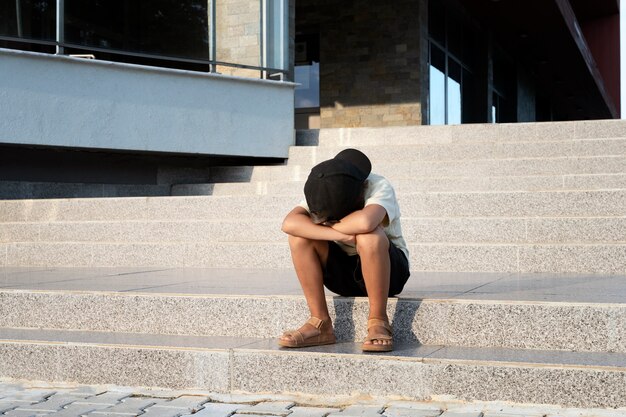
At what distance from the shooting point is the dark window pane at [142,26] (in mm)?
10391

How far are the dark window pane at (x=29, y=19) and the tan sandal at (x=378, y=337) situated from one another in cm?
741

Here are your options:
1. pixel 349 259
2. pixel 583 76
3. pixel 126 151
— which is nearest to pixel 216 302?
pixel 349 259

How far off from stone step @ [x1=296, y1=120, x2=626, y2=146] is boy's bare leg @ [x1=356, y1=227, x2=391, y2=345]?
5982 millimetres

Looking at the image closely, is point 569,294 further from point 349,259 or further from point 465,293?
point 349,259

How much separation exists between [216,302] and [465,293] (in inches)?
53.3

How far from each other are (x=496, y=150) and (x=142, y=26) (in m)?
4.84

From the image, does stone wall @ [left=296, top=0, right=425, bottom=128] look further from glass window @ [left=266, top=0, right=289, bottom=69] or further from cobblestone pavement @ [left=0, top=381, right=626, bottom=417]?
cobblestone pavement @ [left=0, top=381, right=626, bottom=417]

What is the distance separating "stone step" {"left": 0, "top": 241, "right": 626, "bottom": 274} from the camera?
228 inches

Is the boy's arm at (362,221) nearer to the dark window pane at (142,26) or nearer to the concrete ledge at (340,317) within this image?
the concrete ledge at (340,317)

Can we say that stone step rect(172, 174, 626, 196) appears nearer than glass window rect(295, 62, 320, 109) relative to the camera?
Yes

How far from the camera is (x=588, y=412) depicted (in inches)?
136

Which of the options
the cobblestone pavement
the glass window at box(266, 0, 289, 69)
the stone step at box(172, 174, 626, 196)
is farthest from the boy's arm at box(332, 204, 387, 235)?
the glass window at box(266, 0, 289, 69)

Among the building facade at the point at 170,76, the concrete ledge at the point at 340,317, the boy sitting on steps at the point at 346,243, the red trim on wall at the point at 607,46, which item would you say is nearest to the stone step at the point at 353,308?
the concrete ledge at the point at 340,317

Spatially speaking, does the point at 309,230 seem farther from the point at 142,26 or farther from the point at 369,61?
the point at 369,61
